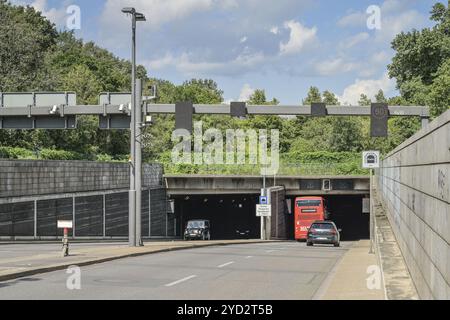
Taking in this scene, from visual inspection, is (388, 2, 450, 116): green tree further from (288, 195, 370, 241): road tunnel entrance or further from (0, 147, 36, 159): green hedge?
(0, 147, 36, 159): green hedge

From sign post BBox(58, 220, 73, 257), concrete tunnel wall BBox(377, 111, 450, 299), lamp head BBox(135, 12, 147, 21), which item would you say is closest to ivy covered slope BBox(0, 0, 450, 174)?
lamp head BBox(135, 12, 147, 21)

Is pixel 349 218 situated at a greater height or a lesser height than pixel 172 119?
lesser

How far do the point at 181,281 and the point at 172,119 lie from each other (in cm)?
8476

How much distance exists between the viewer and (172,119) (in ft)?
327

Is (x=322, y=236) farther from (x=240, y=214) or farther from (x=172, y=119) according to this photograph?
(x=172, y=119)

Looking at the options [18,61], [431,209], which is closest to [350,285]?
[431,209]

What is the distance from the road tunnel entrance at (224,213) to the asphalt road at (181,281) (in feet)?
151

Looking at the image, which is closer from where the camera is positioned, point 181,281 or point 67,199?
point 181,281

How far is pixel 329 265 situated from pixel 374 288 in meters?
8.04

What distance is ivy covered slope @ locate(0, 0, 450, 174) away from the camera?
54.5 meters

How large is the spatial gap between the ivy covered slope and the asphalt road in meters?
20.8

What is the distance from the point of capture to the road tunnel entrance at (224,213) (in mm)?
69875

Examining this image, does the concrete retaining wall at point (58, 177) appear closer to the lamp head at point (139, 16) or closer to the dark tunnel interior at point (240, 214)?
the lamp head at point (139, 16)

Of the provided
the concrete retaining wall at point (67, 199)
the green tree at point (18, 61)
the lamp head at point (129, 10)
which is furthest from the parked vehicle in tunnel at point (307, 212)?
the lamp head at point (129, 10)
